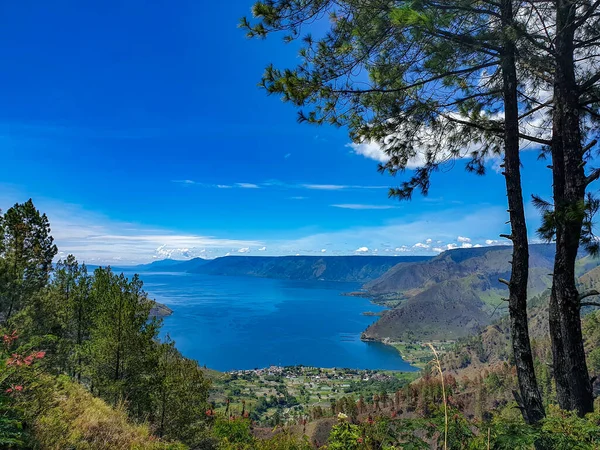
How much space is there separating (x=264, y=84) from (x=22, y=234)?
17.5m

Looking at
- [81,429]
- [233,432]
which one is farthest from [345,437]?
[233,432]

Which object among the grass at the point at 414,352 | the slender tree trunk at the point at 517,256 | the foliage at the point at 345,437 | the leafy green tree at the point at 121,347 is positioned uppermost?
the slender tree trunk at the point at 517,256

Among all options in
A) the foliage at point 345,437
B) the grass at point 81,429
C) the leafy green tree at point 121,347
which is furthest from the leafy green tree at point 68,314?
the foliage at point 345,437

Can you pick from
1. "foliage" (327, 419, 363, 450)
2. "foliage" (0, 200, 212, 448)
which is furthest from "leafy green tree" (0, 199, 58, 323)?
"foliage" (327, 419, 363, 450)

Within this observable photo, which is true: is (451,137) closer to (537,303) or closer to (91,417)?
(91,417)

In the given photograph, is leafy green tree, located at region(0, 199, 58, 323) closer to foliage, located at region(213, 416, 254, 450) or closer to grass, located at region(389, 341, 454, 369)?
foliage, located at region(213, 416, 254, 450)

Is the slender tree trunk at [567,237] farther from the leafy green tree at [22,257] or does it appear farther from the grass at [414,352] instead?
the grass at [414,352]

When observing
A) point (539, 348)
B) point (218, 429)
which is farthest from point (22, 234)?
point (539, 348)

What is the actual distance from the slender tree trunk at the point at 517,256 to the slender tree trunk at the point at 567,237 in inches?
14.6

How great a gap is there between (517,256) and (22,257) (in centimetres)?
2011

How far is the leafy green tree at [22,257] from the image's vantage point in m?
14.8

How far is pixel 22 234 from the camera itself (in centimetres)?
1697

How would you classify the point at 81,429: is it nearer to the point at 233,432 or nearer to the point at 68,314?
the point at 233,432

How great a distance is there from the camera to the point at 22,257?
16641mm
